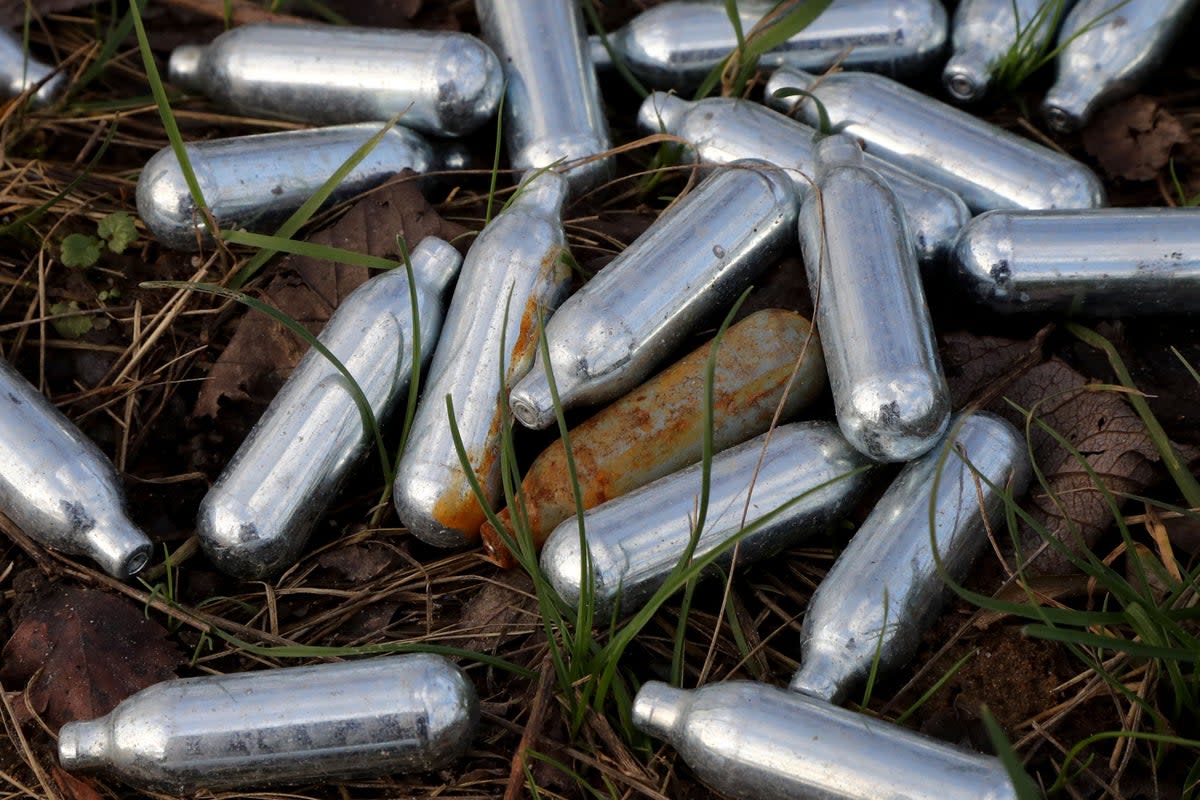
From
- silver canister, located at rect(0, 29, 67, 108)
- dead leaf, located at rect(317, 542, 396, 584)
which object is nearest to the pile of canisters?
dead leaf, located at rect(317, 542, 396, 584)

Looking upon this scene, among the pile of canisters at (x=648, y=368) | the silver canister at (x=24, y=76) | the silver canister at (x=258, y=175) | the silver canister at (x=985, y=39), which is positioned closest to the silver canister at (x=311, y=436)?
the pile of canisters at (x=648, y=368)

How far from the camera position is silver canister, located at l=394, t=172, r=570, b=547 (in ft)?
10.8

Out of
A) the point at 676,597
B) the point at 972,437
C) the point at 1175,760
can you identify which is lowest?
the point at 1175,760

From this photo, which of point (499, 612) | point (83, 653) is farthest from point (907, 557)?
point (83, 653)

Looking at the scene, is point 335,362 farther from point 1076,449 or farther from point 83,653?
point 1076,449

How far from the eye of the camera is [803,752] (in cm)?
268

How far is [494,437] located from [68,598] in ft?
3.97

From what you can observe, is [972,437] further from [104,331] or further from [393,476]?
[104,331]

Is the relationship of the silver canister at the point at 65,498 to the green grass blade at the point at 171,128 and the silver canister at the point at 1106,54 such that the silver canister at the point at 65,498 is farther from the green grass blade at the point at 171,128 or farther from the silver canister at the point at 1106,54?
the silver canister at the point at 1106,54

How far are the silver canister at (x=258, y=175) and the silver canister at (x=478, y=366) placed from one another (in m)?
0.64

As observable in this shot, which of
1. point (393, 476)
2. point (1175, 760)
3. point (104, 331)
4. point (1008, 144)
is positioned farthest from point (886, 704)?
point (104, 331)

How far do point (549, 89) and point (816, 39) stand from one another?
976mm

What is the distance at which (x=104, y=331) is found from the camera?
12.7 feet

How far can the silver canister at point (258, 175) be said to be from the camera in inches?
151
